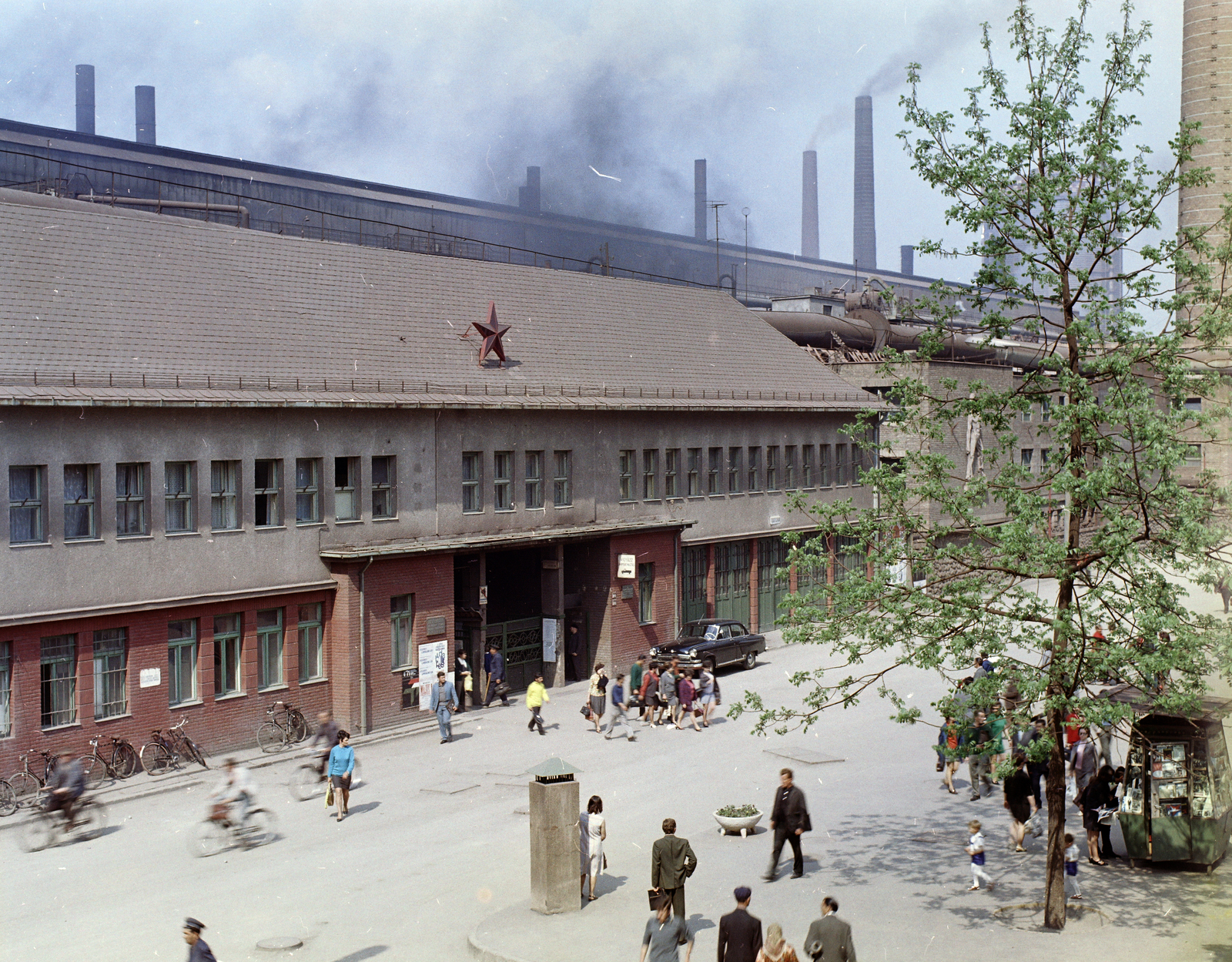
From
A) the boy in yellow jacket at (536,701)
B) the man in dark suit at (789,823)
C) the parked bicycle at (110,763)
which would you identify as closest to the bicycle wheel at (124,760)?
the parked bicycle at (110,763)

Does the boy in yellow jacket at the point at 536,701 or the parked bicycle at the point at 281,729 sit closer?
the parked bicycle at the point at 281,729

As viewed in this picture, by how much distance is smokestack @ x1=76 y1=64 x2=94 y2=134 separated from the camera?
96731mm

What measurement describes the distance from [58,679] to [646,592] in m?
18.9

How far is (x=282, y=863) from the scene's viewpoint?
20.7m

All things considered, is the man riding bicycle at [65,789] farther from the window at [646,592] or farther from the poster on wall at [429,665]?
the window at [646,592]

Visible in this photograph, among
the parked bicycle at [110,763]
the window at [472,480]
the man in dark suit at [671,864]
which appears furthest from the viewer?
the window at [472,480]

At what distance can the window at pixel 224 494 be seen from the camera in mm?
28703

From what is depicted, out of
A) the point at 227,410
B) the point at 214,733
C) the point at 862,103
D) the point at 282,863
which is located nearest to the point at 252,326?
the point at 227,410

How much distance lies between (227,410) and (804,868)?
54.9 ft

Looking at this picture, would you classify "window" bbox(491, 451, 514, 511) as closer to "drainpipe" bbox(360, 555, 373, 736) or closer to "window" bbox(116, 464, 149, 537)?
"drainpipe" bbox(360, 555, 373, 736)

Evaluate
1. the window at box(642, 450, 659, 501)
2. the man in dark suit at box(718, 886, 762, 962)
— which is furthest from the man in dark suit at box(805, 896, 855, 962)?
the window at box(642, 450, 659, 501)

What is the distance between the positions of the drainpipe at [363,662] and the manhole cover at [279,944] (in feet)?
45.7

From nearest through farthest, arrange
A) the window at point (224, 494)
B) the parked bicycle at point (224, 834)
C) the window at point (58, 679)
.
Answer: the parked bicycle at point (224, 834)
the window at point (58, 679)
the window at point (224, 494)

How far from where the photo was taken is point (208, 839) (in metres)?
21.8
